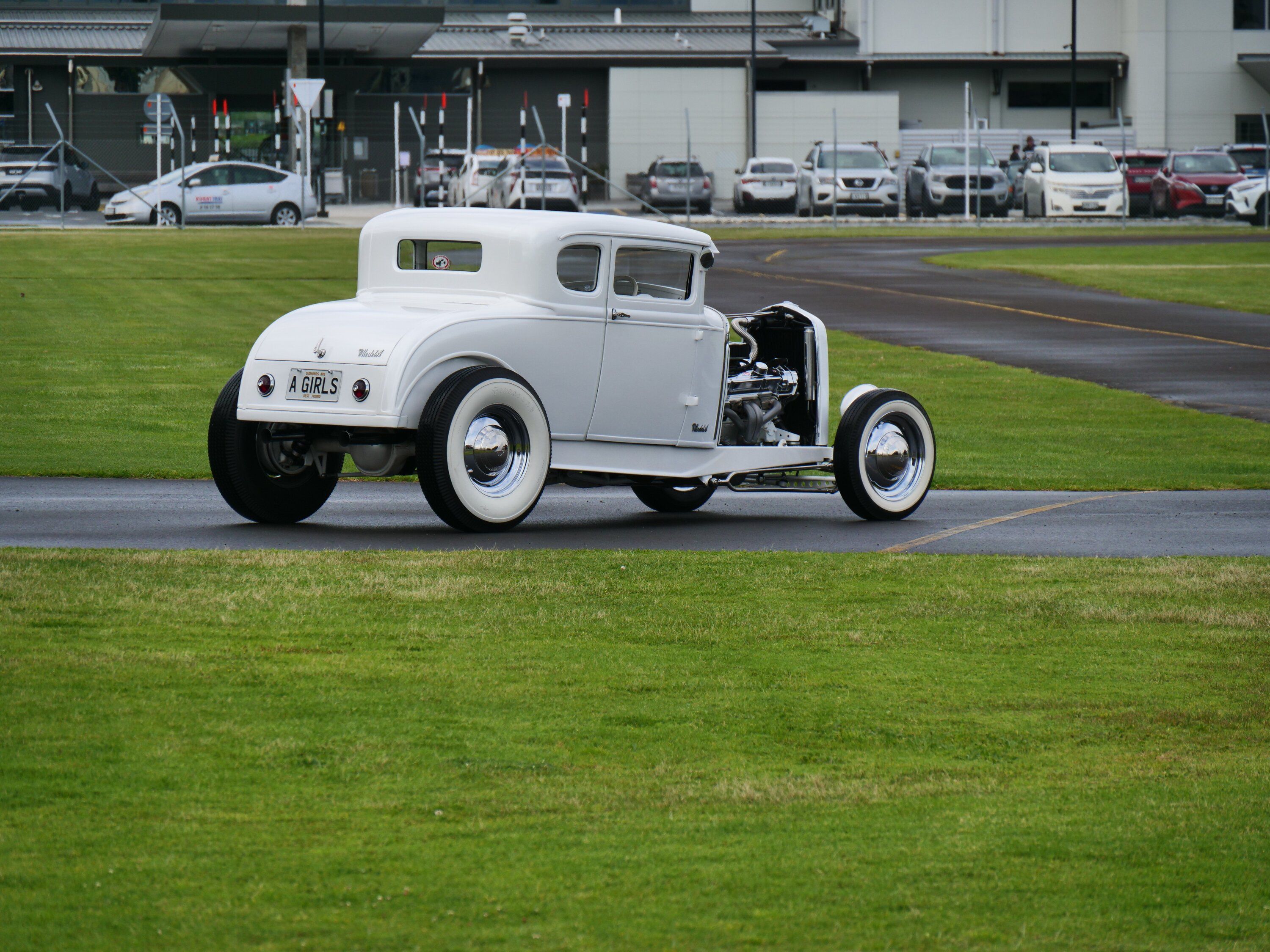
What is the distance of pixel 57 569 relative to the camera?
8273 mm

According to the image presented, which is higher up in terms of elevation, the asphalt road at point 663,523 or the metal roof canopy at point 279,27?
the metal roof canopy at point 279,27

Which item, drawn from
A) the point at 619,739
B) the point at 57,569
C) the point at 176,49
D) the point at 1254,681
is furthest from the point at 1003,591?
the point at 176,49

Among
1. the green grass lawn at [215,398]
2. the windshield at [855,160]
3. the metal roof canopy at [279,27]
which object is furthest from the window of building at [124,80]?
the green grass lawn at [215,398]

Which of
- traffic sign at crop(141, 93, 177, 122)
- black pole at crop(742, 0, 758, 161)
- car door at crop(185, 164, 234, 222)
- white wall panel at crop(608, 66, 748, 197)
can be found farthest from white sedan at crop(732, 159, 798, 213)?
traffic sign at crop(141, 93, 177, 122)

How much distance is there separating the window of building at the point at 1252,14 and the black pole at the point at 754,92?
61.1 ft

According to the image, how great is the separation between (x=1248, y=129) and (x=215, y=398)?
6098 centimetres

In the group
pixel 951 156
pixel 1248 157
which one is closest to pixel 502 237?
pixel 951 156

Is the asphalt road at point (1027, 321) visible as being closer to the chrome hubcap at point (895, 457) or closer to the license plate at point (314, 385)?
the chrome hubcap at point (895, 457)

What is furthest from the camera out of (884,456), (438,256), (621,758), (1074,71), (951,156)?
(1074,71)

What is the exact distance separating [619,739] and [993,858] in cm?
142

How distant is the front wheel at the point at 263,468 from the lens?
10047mm

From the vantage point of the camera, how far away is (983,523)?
10.8m

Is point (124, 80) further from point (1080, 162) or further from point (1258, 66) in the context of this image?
point (1258, 66)

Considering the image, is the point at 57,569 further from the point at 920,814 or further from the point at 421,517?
the point at 920,814
